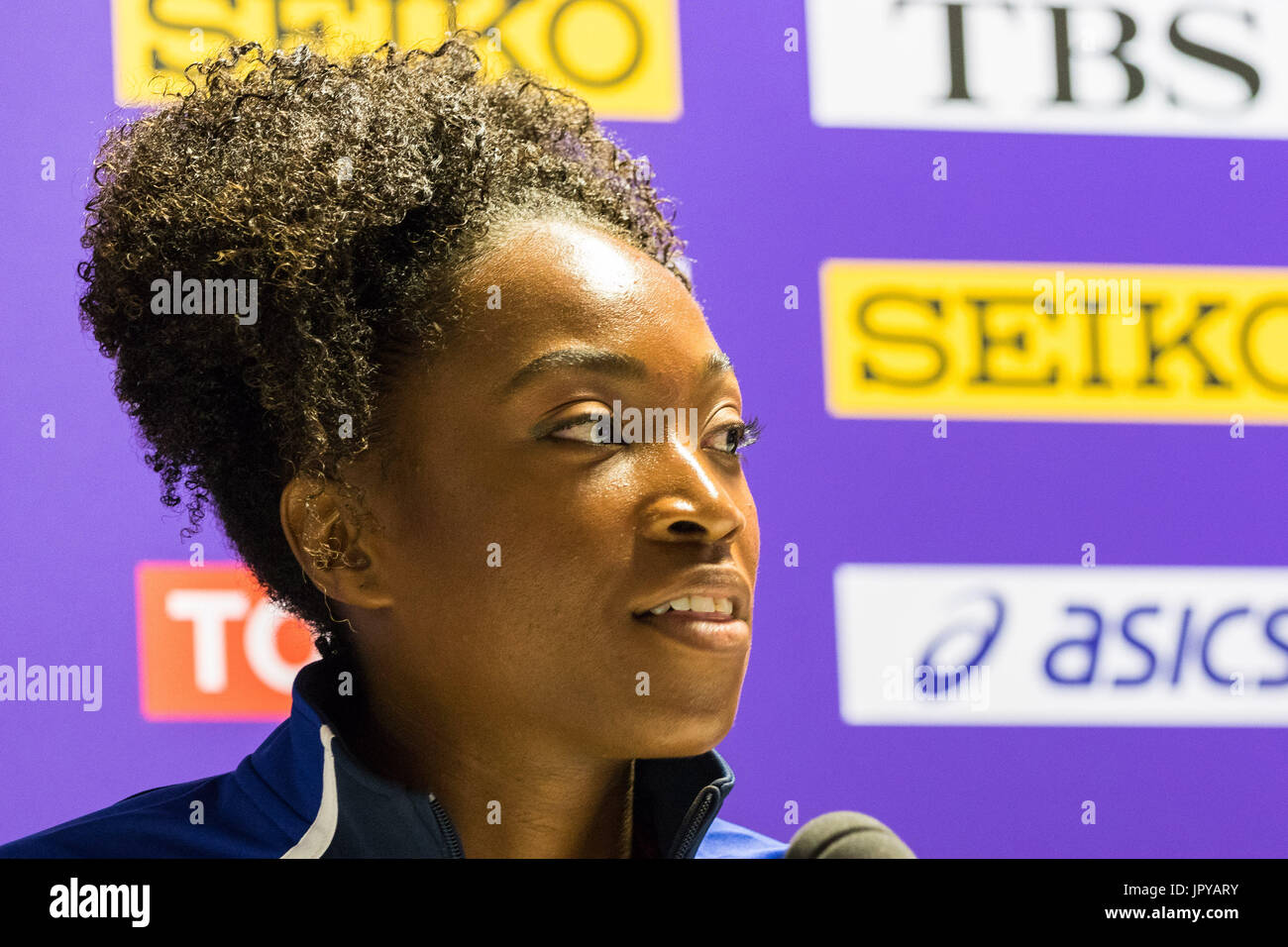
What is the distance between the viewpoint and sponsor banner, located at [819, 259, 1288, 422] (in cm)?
183

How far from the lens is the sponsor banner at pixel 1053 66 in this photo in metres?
1.84

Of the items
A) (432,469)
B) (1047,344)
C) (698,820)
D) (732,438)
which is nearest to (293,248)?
(432,469)

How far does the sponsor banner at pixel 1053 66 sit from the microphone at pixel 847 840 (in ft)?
3.79

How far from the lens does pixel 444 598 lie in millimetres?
1160

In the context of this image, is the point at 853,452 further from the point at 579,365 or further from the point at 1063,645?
the point at 579,365

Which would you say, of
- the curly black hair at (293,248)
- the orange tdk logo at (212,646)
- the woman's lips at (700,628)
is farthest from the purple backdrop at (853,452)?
the woman's lips at (700,628)

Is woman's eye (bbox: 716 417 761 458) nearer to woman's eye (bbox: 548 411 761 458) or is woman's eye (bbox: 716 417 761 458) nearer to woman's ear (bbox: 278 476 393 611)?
woman's eye (bbox: 548 411 761 458)

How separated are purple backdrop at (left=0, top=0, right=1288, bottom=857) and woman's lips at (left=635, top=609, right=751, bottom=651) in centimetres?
59

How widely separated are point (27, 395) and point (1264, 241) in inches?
56.6

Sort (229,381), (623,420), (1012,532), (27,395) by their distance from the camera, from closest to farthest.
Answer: (623,420) → (229,381) → (27,395) → (1012,532)

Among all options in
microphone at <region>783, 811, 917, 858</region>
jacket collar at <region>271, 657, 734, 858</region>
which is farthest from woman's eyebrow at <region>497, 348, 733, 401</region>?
microphone at <region>783, 811, 917, 858</region>
